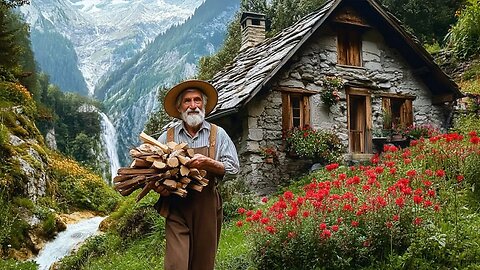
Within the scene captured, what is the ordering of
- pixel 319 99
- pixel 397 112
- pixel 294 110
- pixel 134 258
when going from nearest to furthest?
pixel 134 258 → pixel 294 110 → pixel 319 99 → pixel 397 112

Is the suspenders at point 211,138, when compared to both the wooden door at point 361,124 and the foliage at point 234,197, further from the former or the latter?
the wooden door at point 361,124

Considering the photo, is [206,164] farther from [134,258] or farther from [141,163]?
[134,258]

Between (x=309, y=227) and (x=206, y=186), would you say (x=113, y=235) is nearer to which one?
(x=309, y=227)

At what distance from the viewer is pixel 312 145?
12.2m

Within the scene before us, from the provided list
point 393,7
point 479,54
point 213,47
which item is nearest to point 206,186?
point 479,54

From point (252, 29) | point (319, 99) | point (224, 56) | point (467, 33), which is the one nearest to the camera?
point (319, 99)

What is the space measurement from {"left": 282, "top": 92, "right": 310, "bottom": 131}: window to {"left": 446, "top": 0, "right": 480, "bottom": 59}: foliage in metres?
7.03

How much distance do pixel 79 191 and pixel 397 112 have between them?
11.9 metres

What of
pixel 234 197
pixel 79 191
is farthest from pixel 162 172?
pixel 79 191

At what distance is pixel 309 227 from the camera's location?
224 inches

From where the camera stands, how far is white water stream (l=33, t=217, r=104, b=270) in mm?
11492

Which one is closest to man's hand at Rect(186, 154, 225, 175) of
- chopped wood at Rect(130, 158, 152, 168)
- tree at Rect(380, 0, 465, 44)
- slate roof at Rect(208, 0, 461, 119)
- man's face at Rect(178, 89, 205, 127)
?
chopped wood at Rect(130, 158, 152, 168)

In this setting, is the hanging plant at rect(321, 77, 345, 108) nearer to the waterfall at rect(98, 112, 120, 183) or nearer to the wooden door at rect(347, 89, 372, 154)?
the wooden door at rect(347, 89, 372, 154)

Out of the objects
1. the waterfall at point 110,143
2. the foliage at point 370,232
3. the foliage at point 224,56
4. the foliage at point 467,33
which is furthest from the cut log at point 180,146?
the waterfall at point 110,143
